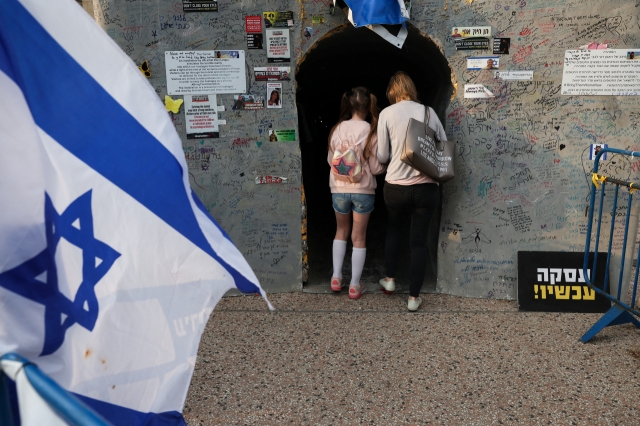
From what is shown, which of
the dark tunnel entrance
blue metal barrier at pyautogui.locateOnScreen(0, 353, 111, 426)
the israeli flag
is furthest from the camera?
the dark tunnel entrance

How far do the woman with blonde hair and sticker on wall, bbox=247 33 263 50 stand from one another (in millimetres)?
1323

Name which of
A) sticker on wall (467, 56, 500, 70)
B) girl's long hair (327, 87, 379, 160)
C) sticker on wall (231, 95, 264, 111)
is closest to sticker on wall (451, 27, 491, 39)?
sticker on wall (467, 56, 500, 70)

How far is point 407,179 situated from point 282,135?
1.35 m

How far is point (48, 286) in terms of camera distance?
5.09 ft

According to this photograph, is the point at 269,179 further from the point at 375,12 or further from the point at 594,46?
the point at 594,46

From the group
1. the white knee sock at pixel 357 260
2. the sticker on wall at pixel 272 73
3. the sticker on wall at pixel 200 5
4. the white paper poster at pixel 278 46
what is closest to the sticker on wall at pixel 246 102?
the sticker on wall at pixel 272 73

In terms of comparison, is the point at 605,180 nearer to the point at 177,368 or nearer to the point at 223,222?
the point at 223,222

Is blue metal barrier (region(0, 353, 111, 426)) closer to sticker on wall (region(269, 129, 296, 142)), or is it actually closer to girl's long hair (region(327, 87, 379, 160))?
girl's long hair (region(327, 87, 379, 160))

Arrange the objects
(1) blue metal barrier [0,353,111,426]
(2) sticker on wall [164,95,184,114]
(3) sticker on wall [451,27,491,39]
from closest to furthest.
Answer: (1) blue metal barrier [0,353,111,426] → (3) sticker on wall [451,27,491,39] → (2) sticker on wall [164,95,184,114]

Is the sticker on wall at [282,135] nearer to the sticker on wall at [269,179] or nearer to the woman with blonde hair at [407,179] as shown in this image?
the sticker on wall at [269,179]

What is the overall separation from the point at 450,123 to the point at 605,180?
1487 millimetres

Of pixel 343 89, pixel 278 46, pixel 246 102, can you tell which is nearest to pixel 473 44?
pixel 278 46

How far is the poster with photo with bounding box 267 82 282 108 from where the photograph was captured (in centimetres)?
567

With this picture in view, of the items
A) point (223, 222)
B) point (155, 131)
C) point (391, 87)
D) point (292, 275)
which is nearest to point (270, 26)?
point (391, 87)
